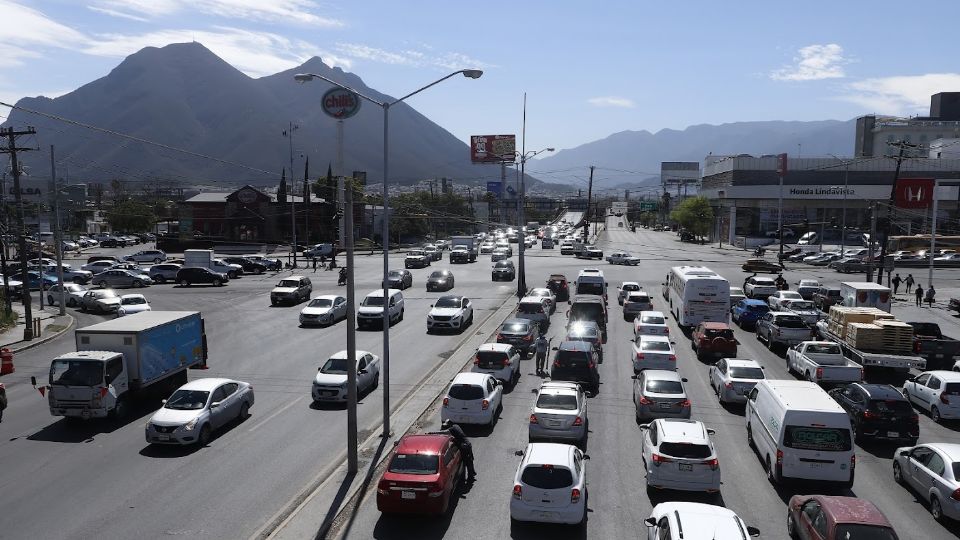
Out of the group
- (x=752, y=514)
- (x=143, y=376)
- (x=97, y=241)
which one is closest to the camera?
(x=752, y=514)

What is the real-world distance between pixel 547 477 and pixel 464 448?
303 centimetres

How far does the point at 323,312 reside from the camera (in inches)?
1465

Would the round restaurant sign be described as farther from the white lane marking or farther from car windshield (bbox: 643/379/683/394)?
car windshield (bbox: 643/379/683/394)

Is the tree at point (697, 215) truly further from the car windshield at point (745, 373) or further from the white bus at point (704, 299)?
the car windshield at point (745, 373)

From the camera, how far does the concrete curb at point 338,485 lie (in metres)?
13.6

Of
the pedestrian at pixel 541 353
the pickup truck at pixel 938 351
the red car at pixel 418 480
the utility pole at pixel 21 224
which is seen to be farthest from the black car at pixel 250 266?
the red car at pixel 418 480

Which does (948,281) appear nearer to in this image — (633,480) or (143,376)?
(633,480)

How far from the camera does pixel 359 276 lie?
62.1m

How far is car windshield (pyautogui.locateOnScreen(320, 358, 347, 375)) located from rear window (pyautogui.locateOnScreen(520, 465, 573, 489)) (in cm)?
1128

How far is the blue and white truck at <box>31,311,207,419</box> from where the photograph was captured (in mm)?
19953

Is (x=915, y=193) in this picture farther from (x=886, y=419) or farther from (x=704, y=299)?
(x=886, y=419)

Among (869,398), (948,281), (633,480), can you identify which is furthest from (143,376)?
(948,281)

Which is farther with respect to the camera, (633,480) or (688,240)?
(688,240)

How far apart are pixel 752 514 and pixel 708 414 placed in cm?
760
